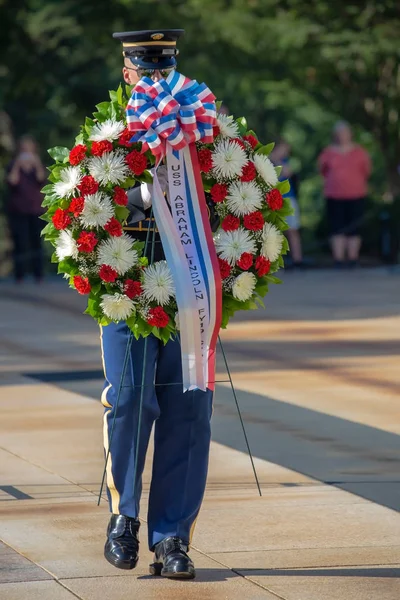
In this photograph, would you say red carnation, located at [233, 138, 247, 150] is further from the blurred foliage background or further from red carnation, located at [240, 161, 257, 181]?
the blurred foliage background

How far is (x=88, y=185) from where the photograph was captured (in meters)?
5.42

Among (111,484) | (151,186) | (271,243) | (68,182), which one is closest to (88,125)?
(68,182)

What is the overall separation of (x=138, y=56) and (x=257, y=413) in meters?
4.11

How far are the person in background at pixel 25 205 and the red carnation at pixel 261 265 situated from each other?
40.4ft

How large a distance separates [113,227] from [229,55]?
21811mm

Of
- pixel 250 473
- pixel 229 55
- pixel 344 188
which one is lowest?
pixel 250 473

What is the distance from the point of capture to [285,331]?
13617mm

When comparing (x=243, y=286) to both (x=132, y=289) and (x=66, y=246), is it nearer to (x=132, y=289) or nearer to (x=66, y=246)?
(x=132, y=289)

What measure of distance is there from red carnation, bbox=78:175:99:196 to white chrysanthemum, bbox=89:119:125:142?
149 mm

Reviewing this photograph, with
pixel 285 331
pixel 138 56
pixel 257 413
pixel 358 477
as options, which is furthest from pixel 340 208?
pixel 138 56

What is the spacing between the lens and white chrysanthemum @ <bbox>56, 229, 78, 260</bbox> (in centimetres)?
546

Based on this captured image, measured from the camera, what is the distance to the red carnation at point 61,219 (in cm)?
546

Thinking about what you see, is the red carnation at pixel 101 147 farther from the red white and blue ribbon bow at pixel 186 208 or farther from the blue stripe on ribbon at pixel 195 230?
the blue stripe on ribbon at pixel 195 230

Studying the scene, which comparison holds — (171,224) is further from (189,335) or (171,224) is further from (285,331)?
(285,331)
